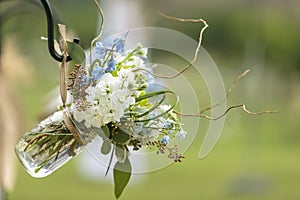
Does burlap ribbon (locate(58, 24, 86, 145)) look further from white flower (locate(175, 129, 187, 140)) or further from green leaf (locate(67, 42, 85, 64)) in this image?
white flower (locate(175, 129, 187, 140))

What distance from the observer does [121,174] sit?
1675 mm

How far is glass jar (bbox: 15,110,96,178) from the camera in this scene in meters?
1.63

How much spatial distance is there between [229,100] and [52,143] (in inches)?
392

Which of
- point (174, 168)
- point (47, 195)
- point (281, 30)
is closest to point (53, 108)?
point (47, 195)

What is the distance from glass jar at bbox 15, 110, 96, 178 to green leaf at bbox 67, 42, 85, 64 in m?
0.08

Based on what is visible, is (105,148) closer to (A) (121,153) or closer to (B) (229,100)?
(A) (121,153)

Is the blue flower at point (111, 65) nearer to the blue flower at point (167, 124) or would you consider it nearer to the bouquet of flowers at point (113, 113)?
the bouquet of flowers at point (113, 113)

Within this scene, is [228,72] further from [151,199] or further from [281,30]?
[151,199]

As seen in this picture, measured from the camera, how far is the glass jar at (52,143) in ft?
5.36

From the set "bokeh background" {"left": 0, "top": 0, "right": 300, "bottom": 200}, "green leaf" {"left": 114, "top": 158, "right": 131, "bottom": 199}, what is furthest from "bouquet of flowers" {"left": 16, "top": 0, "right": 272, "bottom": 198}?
"bokeh background" {"left": 0, "top": 0, "right": 300, "bottom": 200}

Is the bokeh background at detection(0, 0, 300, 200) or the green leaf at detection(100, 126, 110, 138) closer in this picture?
the green leaf at detection(100, 126, 110, 138)

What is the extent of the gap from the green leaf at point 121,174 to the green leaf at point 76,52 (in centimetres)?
17

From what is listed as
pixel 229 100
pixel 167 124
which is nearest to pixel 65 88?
pixel 167 124

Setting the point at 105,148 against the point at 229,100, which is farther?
the point at 229,100
